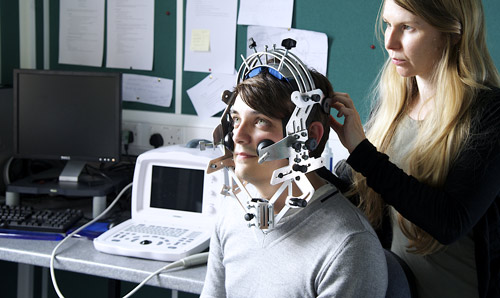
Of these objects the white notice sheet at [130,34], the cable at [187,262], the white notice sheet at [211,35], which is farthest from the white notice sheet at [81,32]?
the cable at [187,262]

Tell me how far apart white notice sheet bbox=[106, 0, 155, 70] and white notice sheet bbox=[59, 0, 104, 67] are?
2.0 inches

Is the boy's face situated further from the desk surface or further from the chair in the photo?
the desk surface

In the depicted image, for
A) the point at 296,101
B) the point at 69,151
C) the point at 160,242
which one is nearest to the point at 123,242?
the point at 160,242

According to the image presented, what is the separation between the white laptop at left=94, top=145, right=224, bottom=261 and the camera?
1.93 metres

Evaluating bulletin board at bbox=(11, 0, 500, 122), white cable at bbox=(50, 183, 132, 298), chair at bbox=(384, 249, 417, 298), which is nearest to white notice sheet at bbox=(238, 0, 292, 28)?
bulletin board at bbox=(11, 0, 500, 122)

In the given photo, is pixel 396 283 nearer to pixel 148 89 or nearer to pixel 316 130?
pixel 316 130

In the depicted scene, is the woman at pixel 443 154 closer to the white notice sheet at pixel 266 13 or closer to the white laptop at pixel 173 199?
the white laptop at pixel 173 199

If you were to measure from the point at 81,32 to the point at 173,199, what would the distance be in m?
1.04

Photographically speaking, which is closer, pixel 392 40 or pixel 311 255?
pixel 311 255

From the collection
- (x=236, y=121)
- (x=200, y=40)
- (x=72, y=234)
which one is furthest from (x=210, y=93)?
(x=236, y=121)

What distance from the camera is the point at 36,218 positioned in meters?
2.05

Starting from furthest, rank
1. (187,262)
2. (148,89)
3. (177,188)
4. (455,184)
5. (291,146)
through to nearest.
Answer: (148,89) → (177,188) → (187,262) → (455,184) → (291,146)

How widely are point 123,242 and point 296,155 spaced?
34.7 inches

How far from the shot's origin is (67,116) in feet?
7.54
